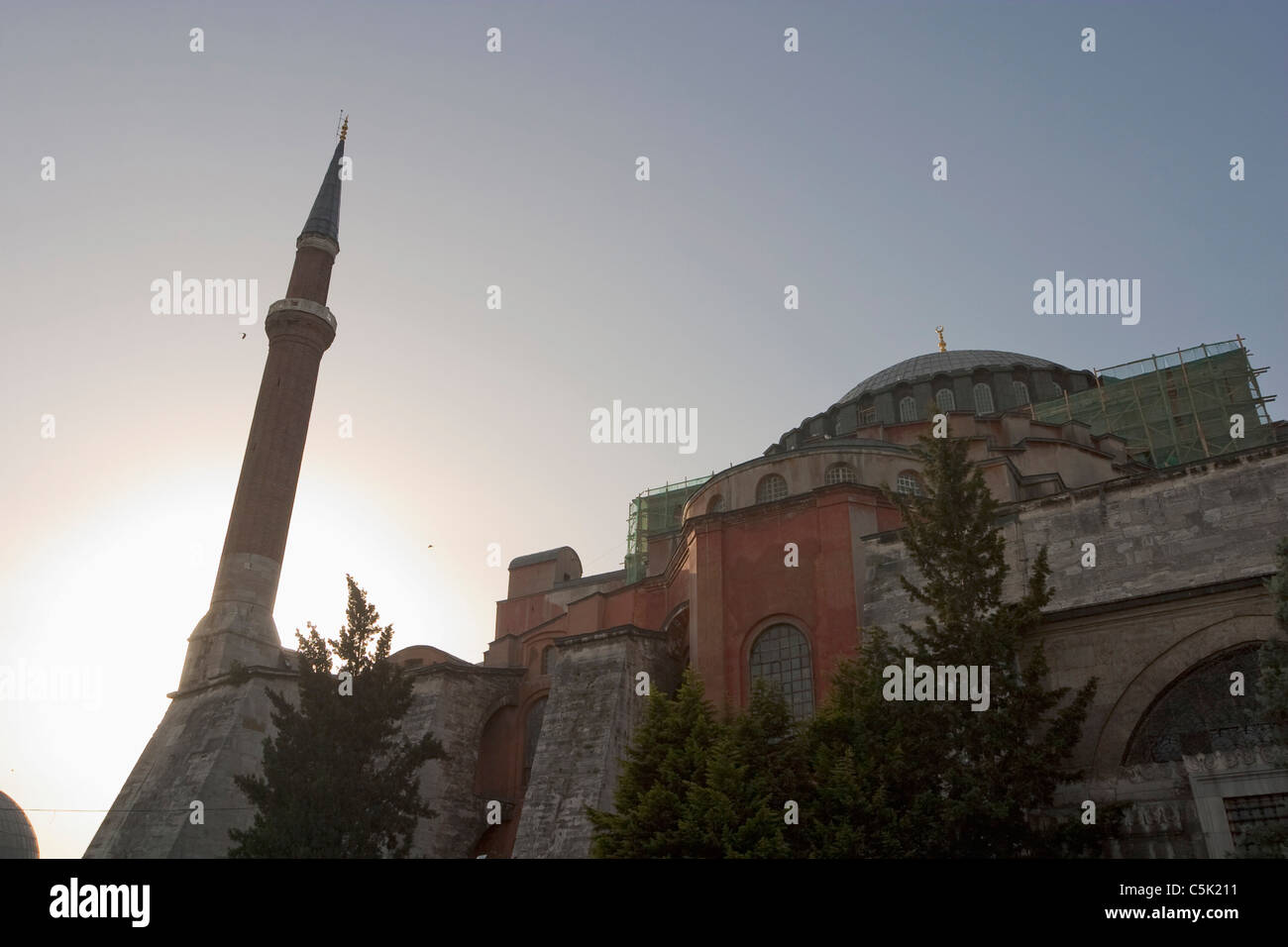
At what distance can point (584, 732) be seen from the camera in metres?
19.0

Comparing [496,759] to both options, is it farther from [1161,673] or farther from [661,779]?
[1161,673]

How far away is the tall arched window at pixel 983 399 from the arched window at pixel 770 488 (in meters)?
11.1

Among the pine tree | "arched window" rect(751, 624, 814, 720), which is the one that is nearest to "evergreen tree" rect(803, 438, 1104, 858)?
the pine tree

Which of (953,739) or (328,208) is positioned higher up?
(328,208)

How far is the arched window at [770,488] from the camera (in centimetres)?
2081

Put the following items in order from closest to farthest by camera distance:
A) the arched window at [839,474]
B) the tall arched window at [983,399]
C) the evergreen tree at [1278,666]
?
the evergreen tree at [1278,666] < the arched window at [839,474] < the tall arched window at [983,399]

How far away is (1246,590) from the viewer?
13.9 m

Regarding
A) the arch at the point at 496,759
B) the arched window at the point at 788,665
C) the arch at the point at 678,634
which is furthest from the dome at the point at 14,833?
the arched window at the point at 788,665

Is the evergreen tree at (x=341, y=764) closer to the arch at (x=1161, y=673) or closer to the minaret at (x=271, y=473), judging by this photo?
the minaret at (x=271, y=473)

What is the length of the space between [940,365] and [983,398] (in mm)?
2574

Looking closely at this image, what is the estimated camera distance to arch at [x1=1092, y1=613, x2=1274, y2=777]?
13.6m

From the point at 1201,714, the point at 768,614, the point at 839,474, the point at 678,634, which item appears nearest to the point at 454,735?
the point at 678,634
